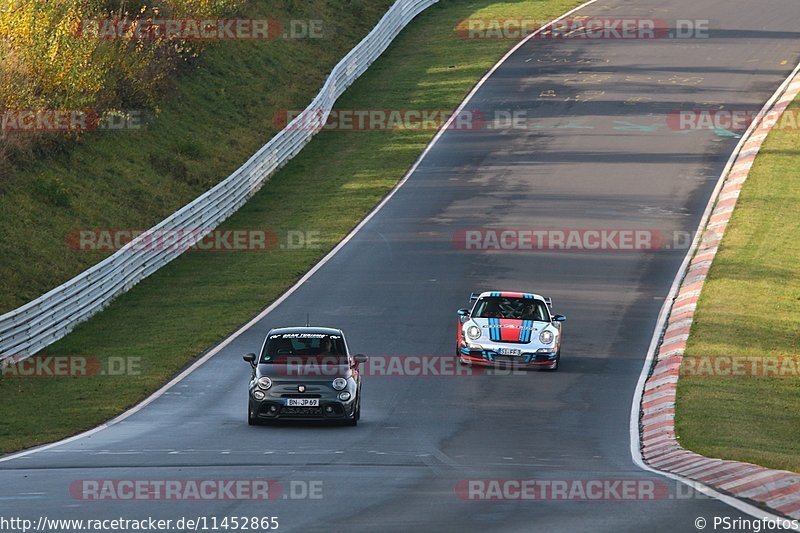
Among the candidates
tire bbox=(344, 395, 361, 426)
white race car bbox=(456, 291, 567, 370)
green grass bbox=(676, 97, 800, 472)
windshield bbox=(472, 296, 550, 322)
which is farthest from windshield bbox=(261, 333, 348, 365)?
green grass bbox=(676, 97, 800, 472)

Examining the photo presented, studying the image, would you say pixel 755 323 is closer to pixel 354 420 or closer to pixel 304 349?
pixel 304 349

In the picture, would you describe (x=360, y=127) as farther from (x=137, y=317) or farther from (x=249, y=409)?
(x=249, y=409)

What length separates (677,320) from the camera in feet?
101

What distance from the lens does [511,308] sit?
90.4 feet

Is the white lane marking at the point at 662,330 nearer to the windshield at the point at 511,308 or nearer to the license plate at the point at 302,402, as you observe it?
the windshield at the point at 511,308

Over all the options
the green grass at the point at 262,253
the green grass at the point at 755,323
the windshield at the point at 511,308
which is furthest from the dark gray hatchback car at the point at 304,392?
the windshield at the point at 511,308

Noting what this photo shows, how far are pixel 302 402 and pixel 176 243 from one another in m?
17.7

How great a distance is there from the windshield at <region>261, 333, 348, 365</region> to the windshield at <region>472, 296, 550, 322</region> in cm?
551

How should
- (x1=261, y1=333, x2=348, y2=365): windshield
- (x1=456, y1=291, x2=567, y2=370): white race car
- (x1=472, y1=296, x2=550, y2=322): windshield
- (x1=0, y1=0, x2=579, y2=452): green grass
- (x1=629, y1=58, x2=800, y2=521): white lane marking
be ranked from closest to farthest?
(x1=629, y1=58, x2=800, y2=521): white lane marking
(x1=261, y1=333, x2=348, y2=365): windshield
(x1=0, y1=0, x2=579, y2=452): green grass
(x1=456, y1=291, x2=567, y2=370): white race car
(x1=472, y1=296, x2=550, y2=322): windshield

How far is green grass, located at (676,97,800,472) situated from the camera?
69.8 ft

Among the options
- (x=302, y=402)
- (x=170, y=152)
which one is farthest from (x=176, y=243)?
(x=302, y=402)

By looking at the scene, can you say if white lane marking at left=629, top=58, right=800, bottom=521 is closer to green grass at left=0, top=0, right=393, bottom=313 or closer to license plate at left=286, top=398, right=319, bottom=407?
license plate at left=286, top=398, right=319, bottom=407

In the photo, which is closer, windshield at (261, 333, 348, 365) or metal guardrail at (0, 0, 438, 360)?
windshield at (261, 333, 348, 365)

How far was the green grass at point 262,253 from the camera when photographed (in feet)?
81.8
